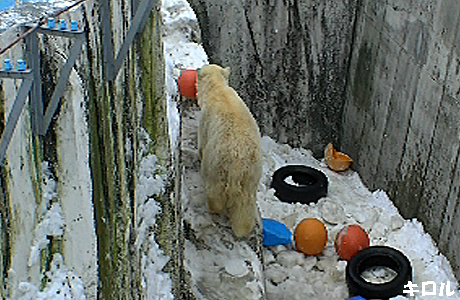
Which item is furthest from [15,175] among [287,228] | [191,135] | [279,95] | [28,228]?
[279,95]

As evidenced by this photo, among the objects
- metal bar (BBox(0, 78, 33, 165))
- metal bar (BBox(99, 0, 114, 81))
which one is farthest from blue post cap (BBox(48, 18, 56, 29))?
metal bar (BBox(99, 0, 114, 81))

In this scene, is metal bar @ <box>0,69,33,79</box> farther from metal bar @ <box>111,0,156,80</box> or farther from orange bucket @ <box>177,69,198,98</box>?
orange bucket @ <box>177,69,198,98</box>

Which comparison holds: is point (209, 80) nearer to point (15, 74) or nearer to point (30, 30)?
point (30, 30)

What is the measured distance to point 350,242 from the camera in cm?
524

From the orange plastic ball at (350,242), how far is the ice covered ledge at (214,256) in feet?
3.76

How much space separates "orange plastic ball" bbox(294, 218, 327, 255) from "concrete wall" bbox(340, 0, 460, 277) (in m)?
0.96

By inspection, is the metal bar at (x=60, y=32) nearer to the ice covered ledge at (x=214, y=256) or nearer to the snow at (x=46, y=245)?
the snow at (x=46, y=245)

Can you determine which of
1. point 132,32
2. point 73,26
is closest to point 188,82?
point 132,32

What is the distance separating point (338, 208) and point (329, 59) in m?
2.07

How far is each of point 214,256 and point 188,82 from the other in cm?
181

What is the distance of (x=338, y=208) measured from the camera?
6.09 m

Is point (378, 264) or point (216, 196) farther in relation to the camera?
point (378, 264)

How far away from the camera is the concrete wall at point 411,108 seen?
16.8 ft

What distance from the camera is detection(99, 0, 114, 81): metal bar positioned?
2.17 metres
